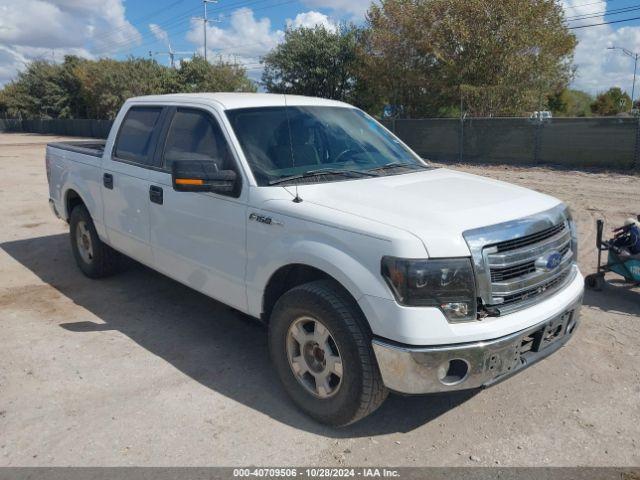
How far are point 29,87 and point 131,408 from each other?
2702 inches

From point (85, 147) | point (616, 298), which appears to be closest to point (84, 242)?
point (85, 147)

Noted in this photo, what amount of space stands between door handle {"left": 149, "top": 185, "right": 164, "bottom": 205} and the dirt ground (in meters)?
1.16

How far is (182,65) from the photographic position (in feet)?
145

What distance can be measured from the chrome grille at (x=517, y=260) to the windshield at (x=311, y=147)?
1192 millimetres

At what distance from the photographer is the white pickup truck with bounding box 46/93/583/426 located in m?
2.93

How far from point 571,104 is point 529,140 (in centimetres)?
3776

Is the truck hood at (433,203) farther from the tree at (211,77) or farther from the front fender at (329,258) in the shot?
the tree at (211,77)

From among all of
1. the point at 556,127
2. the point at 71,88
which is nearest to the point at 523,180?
the point at 556,127

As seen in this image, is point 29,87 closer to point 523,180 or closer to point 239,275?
point 523,180

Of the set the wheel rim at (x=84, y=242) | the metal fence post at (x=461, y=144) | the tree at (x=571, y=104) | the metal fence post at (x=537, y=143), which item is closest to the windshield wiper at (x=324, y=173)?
the wheel rim at (x=84, y=242)

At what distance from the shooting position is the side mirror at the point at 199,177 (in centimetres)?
358

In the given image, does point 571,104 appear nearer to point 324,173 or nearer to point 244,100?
point 244,100

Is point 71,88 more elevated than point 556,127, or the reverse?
point 71,88

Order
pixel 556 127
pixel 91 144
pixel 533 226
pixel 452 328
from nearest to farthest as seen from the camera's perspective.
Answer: pixel 452 328
pixel 533 226
pixel 91 144
pixel 556 127
